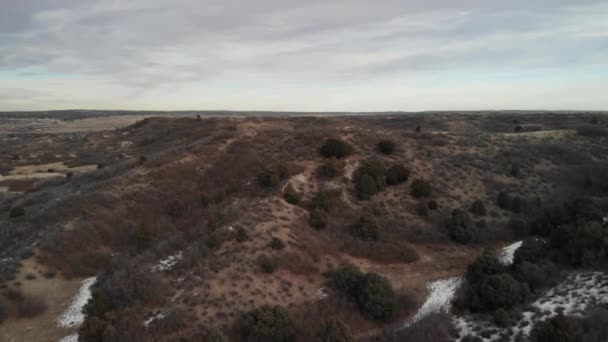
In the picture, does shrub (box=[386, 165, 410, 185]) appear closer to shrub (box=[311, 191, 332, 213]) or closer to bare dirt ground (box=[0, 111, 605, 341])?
bare dirt ground (box=[0, 111, 605, 341])

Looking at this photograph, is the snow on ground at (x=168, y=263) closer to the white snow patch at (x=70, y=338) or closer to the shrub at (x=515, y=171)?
the white snow patch at (x=70, y=338)

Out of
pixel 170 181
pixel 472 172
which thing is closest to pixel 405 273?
pixel 472 172

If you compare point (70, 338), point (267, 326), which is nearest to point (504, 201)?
point (267, 326)

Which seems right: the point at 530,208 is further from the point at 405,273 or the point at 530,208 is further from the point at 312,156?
the point at 312,156

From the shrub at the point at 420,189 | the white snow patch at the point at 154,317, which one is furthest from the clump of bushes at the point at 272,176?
the white snow patch at the point at 154,317

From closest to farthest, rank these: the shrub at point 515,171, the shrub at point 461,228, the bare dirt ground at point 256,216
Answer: the bare dirt ground at point 256,216 < the shrub at point 461,228 < the shrub at point 515,171

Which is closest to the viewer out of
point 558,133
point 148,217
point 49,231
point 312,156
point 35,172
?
point 49,231
